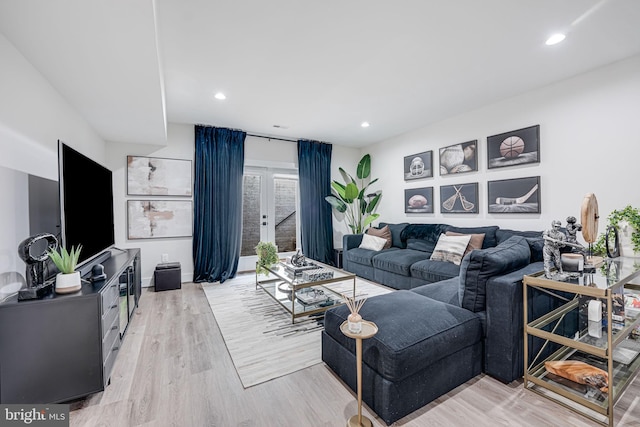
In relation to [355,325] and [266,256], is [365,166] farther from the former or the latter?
[355,325]

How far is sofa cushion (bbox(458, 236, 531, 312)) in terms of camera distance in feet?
5.78

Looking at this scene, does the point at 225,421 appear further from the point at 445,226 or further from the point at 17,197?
the point at 445,226

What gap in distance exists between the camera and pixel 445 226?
402 cm

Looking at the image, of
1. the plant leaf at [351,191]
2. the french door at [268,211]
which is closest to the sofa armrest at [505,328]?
the plant leaf at [351,191]

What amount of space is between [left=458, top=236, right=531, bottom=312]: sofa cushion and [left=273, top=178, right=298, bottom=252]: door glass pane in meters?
3.78

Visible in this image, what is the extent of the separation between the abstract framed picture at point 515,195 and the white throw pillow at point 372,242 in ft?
5.25

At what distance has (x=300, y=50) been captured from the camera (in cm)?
236

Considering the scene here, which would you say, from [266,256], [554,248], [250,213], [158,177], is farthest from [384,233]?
[158,177]

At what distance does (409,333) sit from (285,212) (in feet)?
13.1

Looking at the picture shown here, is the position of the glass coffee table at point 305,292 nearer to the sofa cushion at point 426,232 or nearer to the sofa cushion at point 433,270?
the sofa cushion at point 433,270

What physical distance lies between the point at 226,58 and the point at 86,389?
8.72 feet

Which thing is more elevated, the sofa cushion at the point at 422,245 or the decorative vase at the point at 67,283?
the decorative vase at the point at 67,283

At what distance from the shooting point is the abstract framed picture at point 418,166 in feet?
14.4

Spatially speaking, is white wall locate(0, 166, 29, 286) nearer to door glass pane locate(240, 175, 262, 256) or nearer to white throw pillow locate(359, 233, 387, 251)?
door glass pane locate(240, 175, 262, 256)
